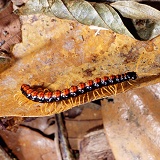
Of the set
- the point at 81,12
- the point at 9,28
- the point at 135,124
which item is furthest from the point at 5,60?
the point at 135,124

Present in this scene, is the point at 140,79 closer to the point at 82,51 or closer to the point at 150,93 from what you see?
the point at 150,93

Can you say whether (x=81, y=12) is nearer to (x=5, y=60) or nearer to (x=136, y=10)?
(x=136, y=10)

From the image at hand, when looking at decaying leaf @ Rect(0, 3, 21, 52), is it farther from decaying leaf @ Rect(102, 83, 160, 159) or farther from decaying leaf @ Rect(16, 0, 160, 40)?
decaying leaf @ Rect(102, 83, 160, 159)

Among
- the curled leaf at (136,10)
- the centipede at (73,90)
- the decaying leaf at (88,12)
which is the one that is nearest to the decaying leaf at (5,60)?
the centipede at (73,90)

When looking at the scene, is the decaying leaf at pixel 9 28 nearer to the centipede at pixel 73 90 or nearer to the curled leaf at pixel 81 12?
the curled leaf at pixel 81 12

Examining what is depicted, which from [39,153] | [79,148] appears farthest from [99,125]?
[39,153]

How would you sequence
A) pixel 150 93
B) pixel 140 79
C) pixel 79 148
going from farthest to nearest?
pixel 79 148 → pixel 150 93 → pixel 140 79
